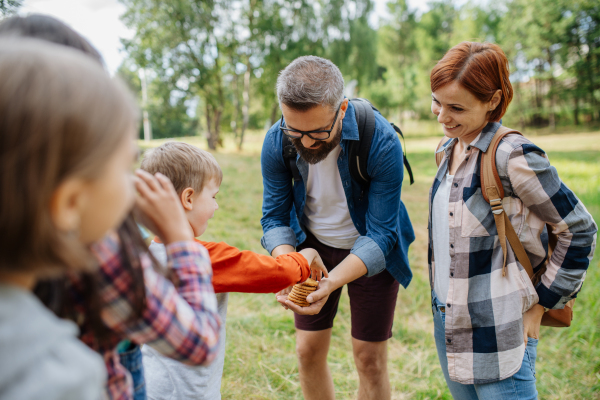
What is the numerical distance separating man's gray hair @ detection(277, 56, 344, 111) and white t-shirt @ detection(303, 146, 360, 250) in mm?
345

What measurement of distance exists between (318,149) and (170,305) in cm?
154

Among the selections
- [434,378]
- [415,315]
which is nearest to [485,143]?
[434,378]

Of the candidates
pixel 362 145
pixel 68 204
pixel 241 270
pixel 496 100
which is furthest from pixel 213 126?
pixel 68 204

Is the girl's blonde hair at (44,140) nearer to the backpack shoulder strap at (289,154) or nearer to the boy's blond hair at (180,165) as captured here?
the boy's blond hair at (180,165)

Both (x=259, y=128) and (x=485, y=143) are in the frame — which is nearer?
(x=485, y=143)

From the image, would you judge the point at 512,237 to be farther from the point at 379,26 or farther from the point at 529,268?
the point at 379,26

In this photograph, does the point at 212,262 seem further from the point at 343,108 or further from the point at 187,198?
the point at 343,108

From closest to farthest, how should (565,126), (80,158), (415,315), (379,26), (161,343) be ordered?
(80,158) < (161,343) < (415,315) < (565,126) < (379,26)

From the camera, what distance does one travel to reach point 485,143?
1.84 meters

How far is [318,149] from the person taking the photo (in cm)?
230

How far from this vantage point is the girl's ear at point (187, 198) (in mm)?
1611

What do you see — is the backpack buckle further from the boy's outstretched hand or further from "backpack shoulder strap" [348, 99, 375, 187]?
the boy's outstretched hand

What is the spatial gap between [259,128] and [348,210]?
34068 mm

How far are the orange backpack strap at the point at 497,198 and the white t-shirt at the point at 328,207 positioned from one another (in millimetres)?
856
